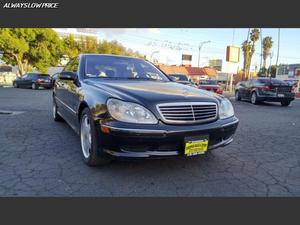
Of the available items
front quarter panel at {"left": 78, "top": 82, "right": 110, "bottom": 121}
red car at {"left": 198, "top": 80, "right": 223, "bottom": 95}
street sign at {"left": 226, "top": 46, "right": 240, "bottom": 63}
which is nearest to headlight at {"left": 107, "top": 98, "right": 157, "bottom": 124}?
front quarter panel at {"left": 78, "top": 82, "right": 110, "bottom": 121}

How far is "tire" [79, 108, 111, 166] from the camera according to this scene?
3.02 meters

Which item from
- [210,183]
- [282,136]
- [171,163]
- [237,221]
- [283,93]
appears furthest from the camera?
[283,93]

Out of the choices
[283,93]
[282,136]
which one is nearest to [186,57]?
[283,93]

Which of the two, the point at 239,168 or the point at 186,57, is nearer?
the point at 239,168

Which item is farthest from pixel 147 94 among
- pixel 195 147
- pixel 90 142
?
pixel 90 142

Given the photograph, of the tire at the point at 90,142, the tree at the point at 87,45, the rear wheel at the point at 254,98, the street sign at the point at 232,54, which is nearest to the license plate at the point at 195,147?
the tire at the point at 90,142

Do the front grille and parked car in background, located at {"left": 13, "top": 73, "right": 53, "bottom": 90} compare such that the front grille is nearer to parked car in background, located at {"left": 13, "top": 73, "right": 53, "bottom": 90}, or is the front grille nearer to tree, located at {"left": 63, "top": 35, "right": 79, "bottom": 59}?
parked car in background, located at {"left": 13, "top": 73, "right": 53, "bottom": 90}

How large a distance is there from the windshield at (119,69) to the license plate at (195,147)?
1.77 meters

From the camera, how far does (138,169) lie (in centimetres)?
334

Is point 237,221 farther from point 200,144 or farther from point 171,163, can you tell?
point 171,163

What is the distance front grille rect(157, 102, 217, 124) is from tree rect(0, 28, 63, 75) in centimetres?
2781

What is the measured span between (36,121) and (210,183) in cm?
495

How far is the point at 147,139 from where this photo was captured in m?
2.71

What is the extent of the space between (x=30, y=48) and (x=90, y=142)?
29.9 meters
